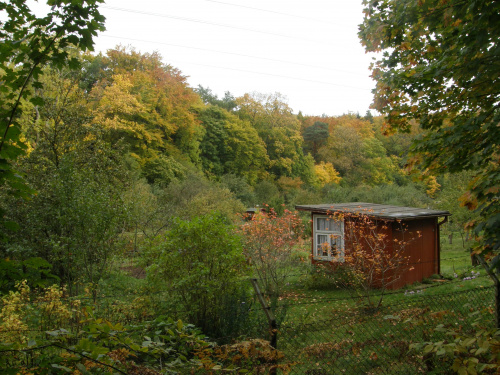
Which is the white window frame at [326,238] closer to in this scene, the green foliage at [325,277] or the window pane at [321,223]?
the window pane at [321,223]

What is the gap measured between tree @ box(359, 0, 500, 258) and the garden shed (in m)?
5.65

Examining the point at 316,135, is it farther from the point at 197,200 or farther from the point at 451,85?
the point at 451,85

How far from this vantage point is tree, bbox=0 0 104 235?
1.80 m

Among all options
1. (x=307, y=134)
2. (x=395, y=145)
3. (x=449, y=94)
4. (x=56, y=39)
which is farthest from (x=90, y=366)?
(x=395, y=145)

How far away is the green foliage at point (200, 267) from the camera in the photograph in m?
5.42

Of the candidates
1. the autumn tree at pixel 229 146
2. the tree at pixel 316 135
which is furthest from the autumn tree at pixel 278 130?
the tree at pixel 316 135

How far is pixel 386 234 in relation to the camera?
1091 cm

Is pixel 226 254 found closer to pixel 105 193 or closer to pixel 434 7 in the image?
pixel 105 193

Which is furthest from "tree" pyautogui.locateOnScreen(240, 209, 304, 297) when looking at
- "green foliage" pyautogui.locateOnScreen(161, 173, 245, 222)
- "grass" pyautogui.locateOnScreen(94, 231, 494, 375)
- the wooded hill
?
"green foliage" pyautogui.locateOnScreen(161, 173, 245, 222)

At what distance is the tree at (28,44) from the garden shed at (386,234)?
29.3 ft

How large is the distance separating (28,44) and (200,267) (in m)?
4.12

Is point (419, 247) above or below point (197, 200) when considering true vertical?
below

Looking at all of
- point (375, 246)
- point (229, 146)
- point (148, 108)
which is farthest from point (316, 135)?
point (375, 246)

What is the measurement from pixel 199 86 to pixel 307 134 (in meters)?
15.4
